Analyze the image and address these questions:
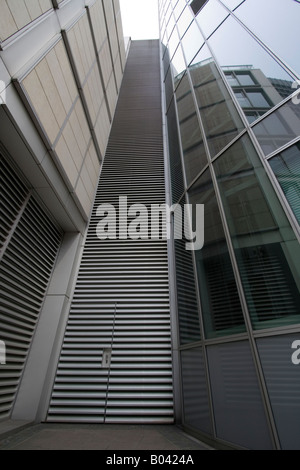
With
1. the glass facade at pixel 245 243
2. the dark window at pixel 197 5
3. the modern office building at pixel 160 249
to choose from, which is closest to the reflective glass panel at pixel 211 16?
the modern office building at pixel 160 249

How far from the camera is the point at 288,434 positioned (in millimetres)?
2373

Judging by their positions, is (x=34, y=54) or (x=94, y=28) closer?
(x=34, y=54)

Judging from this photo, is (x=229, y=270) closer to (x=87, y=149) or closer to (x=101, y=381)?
(x=101, y=381)

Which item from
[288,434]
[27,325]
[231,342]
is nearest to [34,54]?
[27,325]

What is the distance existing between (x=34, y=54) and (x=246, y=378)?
6585 millimetres

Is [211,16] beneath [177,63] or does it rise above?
beneath

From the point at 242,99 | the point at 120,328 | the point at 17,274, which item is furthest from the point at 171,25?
the point at 120,328

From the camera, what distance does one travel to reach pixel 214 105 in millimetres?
5703

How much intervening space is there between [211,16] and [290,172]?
7719mm

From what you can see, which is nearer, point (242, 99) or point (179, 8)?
point (242, 99)

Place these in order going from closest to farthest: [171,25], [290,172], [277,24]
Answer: [290,172] → [277,24] → [171,25]

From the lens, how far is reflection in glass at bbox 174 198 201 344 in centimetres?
439

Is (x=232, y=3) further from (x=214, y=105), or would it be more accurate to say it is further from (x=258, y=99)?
(x=258, y=99)

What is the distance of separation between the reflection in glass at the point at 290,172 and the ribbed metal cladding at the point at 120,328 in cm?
373
